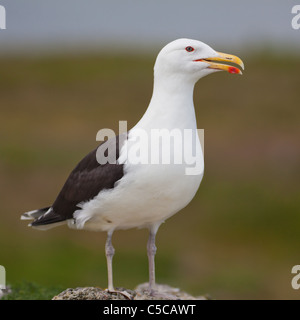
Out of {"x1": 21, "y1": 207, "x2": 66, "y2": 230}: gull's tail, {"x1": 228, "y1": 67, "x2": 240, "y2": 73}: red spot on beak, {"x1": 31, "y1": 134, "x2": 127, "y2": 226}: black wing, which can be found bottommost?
{"x1": 21, "y1": 207, "x2": 66, "y2": 230}: gull's tail

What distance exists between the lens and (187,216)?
2072 cm

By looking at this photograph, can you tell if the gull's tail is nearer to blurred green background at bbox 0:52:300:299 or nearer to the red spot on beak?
the red spot on beak

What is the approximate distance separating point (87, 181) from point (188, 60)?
1.80 meters

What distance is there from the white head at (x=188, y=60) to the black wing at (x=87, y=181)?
95cm

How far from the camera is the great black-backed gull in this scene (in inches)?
323

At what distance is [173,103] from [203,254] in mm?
11057

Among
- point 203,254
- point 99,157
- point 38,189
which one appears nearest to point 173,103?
point 99,157

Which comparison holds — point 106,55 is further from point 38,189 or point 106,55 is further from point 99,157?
point 99,157

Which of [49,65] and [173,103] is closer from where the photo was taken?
[173,103]

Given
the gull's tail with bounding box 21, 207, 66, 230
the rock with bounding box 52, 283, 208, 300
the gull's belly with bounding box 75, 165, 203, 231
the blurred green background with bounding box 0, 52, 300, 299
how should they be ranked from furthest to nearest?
the blurred green background with bounding box 0, 52, 300, 299 < the gull's tail with bounding box 21, 207, 66, 230 < the rock with bounding box 52, 283, 208, 300 < the gull's belly with bounding box 75, 165, 203, 231

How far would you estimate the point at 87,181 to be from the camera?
882cm

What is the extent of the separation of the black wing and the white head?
0.95 m

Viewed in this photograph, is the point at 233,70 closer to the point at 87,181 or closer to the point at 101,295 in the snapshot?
the point at 87,181

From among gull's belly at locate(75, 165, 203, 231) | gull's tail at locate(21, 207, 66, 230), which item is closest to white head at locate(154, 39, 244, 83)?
gull's belly at locate(75, 165, 203, 231)
